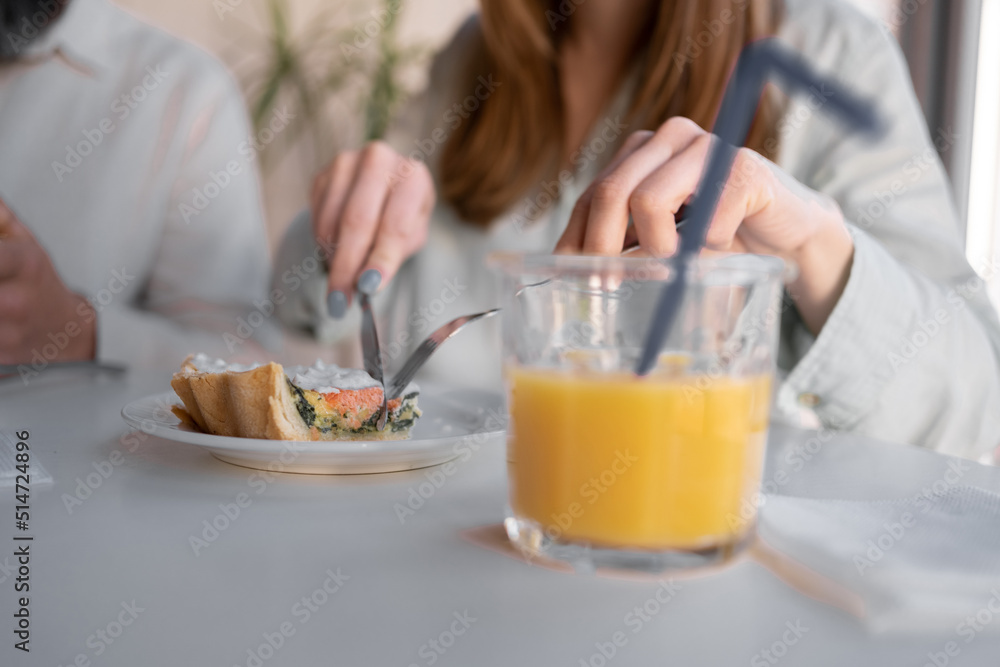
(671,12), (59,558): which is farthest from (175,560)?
(671,12)

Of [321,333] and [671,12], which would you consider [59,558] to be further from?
[671,12]

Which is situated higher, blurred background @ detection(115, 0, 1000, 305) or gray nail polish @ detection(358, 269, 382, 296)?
blurred background @ detection(115, 0, 1000, 305)

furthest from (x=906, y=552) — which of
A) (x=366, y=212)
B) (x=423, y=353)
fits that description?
(x=366, y=212)

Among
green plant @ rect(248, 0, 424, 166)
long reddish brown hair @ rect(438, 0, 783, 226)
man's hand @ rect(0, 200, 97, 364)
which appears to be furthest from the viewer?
green plant @ rect(248, 0, 424, 166)

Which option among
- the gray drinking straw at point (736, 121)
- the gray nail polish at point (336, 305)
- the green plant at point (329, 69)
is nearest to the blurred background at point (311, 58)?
the green plant at point (329, 69)

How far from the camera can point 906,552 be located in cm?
36

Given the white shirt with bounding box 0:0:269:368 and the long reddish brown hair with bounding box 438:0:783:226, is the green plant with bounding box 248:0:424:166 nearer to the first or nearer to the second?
the white shirt with bounding box 0:0:269:368

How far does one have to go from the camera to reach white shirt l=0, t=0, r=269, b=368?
1691 mm

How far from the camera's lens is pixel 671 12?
4.19 feet

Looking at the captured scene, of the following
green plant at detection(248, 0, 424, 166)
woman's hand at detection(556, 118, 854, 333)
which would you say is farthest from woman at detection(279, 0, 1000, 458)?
green plant at detection(248, 0, 424, 166)

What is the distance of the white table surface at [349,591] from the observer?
301 mm

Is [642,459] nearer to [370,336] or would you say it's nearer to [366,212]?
[370,336]

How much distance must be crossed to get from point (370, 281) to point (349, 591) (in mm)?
571

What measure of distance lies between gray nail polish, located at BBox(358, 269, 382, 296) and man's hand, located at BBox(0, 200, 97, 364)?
1.60 ft
